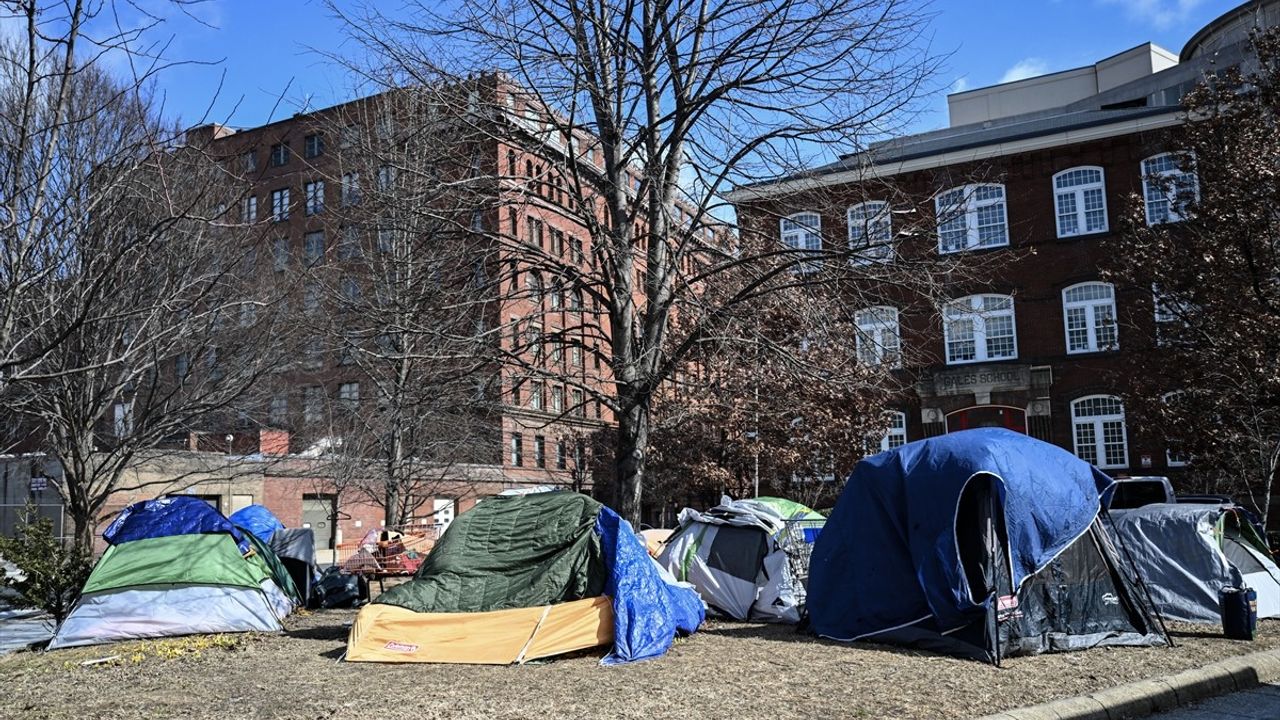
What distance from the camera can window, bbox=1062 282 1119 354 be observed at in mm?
31766

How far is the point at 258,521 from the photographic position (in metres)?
16.8

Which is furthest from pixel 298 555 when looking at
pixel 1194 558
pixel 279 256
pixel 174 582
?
pixel 1194 558

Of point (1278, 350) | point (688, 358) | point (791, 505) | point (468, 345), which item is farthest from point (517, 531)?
point (1278, 350)

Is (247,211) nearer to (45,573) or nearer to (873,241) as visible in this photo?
(45,573)

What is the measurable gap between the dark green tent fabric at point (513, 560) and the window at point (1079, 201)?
26.2 metres

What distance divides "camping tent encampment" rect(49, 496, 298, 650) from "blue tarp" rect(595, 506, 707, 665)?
488 cm

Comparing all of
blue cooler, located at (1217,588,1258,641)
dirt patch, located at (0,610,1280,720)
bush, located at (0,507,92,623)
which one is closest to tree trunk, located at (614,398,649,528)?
dirt patch, located at (0,610,1280,720)

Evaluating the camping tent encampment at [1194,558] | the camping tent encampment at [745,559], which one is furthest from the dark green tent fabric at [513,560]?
the camping tent encampment at [1194,558]

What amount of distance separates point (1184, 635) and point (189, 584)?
38.2ft

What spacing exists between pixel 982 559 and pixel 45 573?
443 inches

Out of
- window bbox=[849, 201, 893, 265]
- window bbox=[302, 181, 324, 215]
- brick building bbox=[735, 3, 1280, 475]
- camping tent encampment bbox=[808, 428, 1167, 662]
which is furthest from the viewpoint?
brick building bbox=[735, 3, 1280, 475]

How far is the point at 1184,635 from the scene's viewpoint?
1139 cm

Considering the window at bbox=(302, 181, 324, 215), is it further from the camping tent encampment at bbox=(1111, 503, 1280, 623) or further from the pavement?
the pavement

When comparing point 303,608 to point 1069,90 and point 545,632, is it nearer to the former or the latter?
point 545,632
